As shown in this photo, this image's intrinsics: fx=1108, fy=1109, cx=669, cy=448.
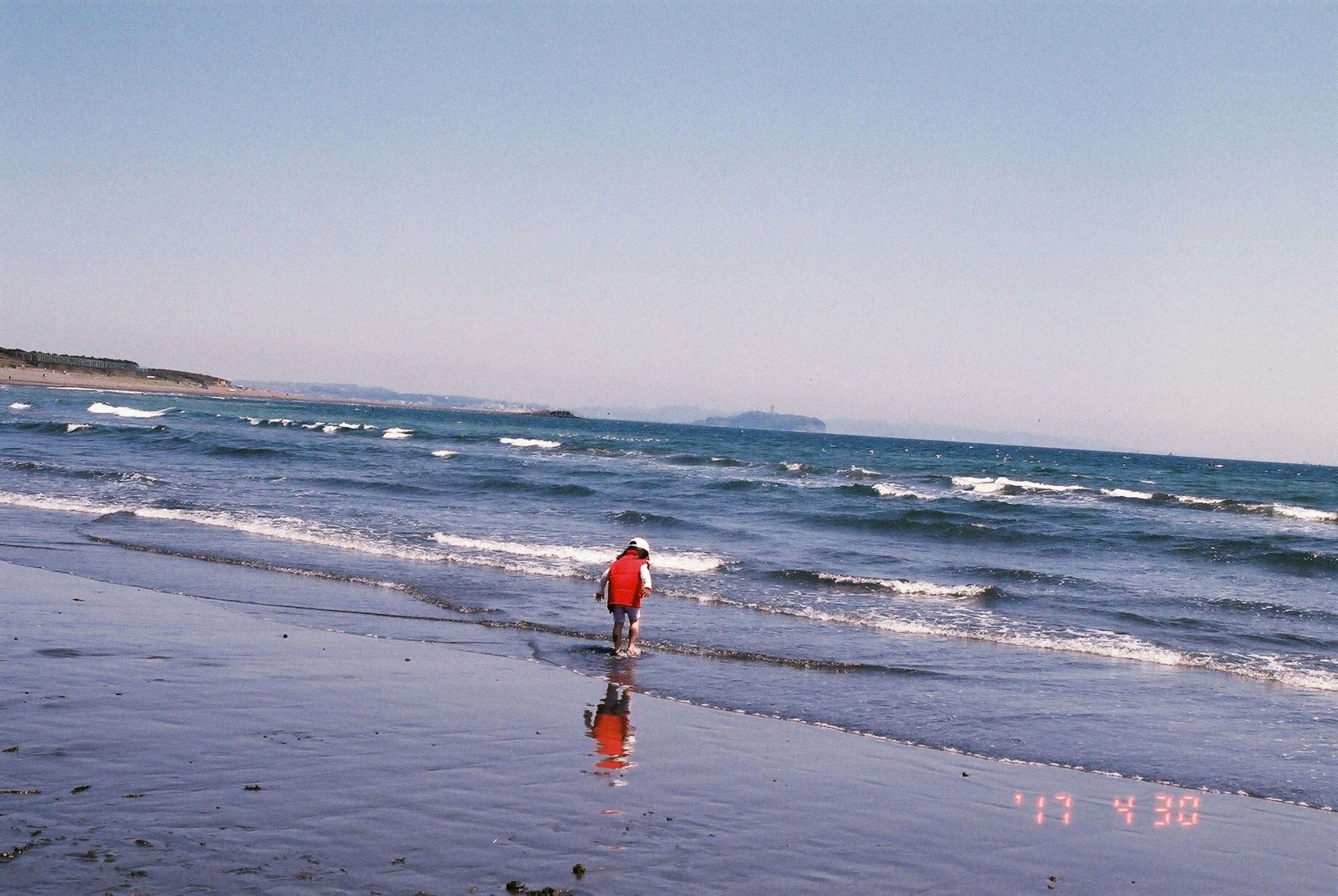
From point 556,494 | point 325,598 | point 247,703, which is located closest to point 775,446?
point 556,494

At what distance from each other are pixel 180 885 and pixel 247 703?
370 cm

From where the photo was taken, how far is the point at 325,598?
584 inches

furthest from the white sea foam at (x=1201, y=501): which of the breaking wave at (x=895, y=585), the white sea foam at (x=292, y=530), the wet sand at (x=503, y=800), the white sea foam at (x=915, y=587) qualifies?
the wet sand at (x=503, y=800)

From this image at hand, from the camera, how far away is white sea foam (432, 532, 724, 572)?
20.6 metres

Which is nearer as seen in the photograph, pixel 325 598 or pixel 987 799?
pixel 987 799

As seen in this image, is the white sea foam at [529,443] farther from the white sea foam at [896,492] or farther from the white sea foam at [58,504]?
the white sea foam at [58,504]

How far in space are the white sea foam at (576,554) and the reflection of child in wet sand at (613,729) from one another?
957cm

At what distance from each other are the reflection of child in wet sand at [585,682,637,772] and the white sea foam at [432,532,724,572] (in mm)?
9575

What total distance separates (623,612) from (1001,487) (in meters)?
35.4

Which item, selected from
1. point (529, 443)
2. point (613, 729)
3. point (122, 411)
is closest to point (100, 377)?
point (122, 411)

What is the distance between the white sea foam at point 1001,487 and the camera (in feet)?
144

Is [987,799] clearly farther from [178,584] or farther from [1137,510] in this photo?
[1137,510]

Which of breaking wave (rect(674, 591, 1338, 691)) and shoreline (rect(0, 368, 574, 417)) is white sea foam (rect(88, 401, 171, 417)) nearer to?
shoreline (rect(0, 368, 574, 417))
